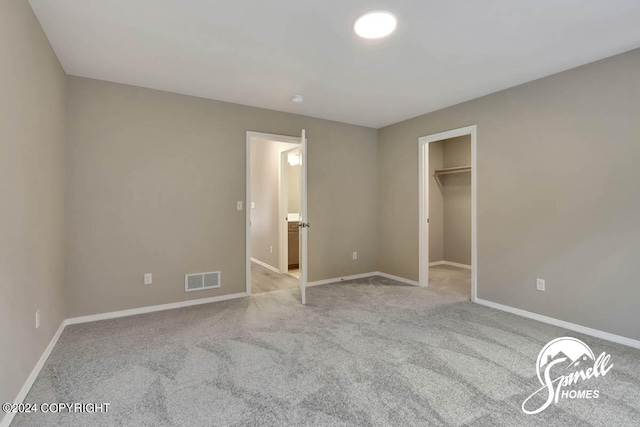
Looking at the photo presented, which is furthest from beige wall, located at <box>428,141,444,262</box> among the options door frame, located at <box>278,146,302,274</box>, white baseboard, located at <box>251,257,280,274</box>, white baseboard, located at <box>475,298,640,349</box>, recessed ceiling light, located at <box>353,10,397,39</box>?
recessed ceiling light, located at <box>353,10,397,39</box>

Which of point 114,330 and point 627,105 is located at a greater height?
point 627,105

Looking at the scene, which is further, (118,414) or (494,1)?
(494,1)

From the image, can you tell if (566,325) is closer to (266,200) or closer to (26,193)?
(26,193)

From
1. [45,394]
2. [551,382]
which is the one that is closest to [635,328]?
[551,382]

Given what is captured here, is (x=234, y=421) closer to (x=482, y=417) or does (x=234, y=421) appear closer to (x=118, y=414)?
(x=118, y=414)

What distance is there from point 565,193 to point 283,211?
12.9 ft

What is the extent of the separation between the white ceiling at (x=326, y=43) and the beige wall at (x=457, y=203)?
2.50 meters

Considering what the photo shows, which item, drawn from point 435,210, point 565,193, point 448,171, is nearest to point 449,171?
point 448,171

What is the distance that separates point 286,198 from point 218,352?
3341 mm

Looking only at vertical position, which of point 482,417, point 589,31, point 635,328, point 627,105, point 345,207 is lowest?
point 482,417

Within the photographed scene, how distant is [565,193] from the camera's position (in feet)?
9.66

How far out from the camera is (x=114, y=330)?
2871 mm

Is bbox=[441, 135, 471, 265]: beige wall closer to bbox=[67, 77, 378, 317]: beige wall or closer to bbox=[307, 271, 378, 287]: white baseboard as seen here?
bbox=[307, 271, 378, 287]: white baseboard

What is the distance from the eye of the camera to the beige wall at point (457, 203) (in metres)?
5.83
